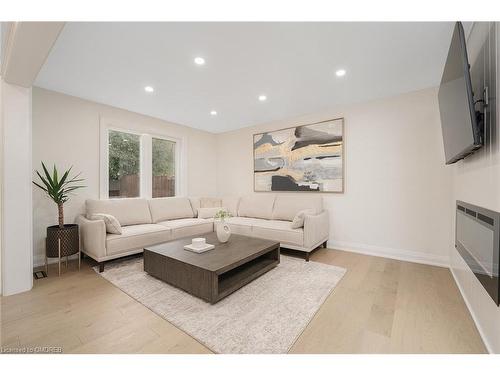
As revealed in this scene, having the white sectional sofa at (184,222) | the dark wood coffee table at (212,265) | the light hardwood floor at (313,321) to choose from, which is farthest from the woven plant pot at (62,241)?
the dark wood coffee table at (212,265)

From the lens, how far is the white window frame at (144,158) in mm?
3572

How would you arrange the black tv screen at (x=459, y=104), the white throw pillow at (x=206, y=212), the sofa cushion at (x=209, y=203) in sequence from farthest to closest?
the sofa cushion at (x=209, y=203) < the white throw pillow at (x=206, y=212) < the black tv screen at (x=459, y=104)

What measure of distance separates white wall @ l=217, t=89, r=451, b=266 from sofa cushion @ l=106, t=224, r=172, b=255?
113 inches

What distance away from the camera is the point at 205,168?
5.31 meters

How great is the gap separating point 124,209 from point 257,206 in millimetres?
2360

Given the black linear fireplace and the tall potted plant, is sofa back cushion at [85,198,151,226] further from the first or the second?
the black linear fireplace

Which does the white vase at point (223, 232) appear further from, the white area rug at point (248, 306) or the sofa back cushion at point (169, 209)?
the sofa back cushion at point (169, 209)

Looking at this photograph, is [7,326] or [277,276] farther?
[277,276]

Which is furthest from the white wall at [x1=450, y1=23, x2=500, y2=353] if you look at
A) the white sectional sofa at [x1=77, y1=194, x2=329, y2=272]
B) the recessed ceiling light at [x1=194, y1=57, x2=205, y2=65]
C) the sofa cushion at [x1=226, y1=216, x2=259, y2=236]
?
the sofa cushion at [x1=226, y1=216, x2=259, y2=236]

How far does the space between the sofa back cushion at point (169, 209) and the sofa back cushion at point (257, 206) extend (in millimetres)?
1085
